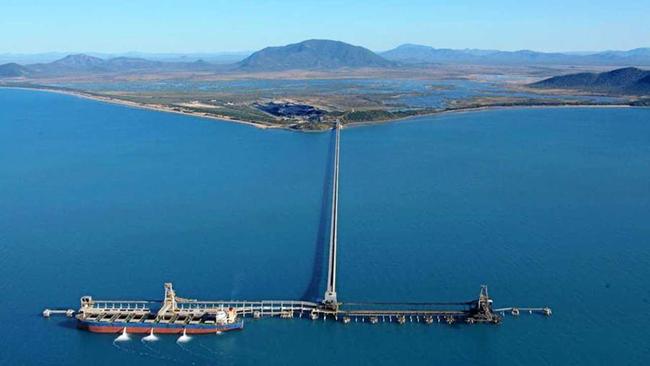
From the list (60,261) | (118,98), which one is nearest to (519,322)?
(60,261)

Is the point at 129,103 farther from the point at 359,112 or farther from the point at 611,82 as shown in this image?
the point at 611,82

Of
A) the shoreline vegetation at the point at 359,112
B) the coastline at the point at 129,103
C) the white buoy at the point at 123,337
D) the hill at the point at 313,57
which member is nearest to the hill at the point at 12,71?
the coastline at the point at 129,103

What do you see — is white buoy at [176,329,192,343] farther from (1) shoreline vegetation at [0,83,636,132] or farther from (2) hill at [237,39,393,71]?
(2) hill at [237,39,393,71]

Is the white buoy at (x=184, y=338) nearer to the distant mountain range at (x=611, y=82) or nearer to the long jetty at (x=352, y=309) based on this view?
the long jetty at (x=352, y=309)

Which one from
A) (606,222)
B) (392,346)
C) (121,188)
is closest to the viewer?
(392,346)

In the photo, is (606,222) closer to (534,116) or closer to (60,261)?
(60,261)

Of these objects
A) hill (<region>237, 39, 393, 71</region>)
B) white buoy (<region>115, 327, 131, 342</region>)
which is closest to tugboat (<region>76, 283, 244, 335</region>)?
white buoy (<region>115, 327, 131, 342</region>)
